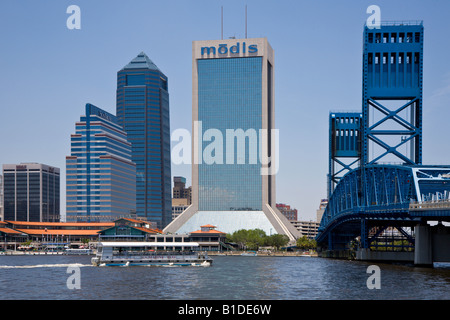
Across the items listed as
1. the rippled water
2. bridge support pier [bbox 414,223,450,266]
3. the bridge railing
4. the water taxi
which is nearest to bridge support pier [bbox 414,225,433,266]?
bridge support pier [bbox 414,223,450,266]

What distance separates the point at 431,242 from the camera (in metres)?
124

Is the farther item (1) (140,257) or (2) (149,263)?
(2) (149,263)

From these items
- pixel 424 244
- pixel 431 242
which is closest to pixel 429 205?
pixel 424 244

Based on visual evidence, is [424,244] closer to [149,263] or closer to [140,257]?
[149,263]

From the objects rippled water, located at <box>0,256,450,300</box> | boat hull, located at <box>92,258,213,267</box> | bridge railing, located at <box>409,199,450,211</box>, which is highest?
bridge railing, located at <box>409,199,450,211</box>

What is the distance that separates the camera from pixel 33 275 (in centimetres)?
10888

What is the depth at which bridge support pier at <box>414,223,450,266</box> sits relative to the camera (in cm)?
12306

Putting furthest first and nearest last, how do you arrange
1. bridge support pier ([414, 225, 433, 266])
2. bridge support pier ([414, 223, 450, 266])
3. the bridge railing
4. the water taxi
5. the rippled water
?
the water taxi → bridge support pier ([414, 225, 433, 266]) → bridge support pier ([414, 223, 450, 266]) → the bridge railing → the rippled water

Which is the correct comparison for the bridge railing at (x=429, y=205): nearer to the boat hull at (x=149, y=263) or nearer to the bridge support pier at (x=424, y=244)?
the bridge support pier at (x=424, y=244)

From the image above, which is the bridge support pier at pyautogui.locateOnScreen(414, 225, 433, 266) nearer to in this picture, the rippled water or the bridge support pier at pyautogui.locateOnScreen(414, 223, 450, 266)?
the bridge support pier at pyautogui.locateOnScreen(414, 223, 450, 266)

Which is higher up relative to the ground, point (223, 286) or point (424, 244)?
point (424, 244)
